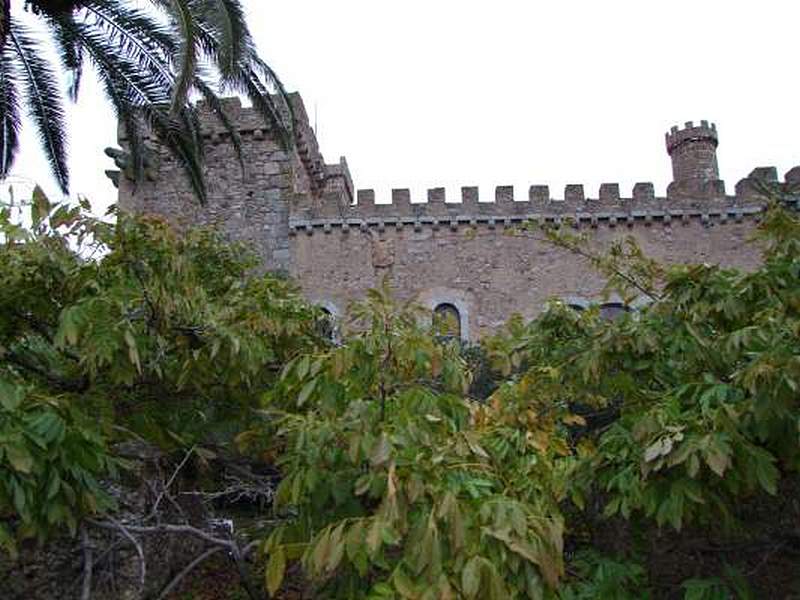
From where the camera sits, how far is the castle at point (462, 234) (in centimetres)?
1889

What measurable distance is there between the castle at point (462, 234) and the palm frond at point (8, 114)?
9.16 metres

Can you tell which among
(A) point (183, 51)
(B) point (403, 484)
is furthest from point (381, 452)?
(A) point (183, 51)

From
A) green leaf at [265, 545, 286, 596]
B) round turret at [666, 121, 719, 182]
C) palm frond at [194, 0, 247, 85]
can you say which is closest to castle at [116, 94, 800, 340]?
round turret at [666, 121, 719, 182]

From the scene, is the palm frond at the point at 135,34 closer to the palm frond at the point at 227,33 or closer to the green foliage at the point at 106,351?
the palm frond at the point at 227,33

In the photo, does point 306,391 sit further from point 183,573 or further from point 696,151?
point 696,151

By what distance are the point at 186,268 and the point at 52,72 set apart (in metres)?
5.32

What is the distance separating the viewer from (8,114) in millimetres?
9219

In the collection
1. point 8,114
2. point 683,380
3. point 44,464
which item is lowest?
point 44,464

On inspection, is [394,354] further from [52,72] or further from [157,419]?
[52,72]

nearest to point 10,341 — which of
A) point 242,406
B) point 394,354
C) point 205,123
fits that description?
point 242,406

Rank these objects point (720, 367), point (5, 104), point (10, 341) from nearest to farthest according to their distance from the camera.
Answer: point (720, 367) < point (10, 341) < point (5, 104)

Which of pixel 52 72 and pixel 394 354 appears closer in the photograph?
pixel 394 354

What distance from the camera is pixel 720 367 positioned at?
507 cm

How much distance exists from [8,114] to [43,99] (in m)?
0.41
